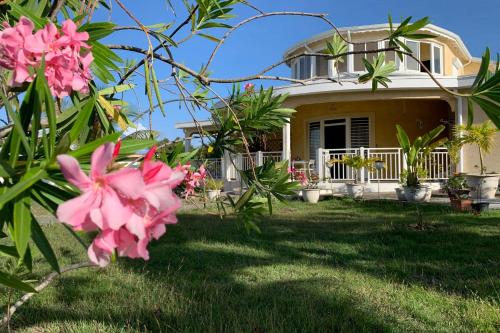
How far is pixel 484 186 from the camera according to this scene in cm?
1091

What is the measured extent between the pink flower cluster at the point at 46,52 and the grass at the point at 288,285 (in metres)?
2.15

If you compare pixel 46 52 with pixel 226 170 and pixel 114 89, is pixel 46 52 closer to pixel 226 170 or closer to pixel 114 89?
pixel 114 89

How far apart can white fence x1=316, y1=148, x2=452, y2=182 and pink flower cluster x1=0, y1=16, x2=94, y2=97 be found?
1211 cm

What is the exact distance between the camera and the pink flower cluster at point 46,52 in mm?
940

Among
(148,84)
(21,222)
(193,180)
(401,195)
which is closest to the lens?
(21,222)

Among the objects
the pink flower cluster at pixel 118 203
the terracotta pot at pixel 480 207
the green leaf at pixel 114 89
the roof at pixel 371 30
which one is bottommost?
the terracotta pot at pixel 480 207

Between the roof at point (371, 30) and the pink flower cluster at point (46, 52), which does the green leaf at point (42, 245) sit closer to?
the pink flower cluster at point (46, 52)

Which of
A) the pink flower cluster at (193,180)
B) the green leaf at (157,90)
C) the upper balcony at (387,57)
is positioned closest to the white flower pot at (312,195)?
the upper balcony at (387,57)

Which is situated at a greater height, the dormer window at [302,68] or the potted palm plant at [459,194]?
the dormer window at [302,68]

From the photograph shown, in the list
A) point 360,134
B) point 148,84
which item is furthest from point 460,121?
point 148,84

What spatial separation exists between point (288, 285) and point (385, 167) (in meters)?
9.74

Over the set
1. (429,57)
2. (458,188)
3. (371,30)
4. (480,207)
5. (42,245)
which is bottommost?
(480,207)

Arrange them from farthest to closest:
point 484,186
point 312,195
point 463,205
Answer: point 312,195, point 484,186, point 463,205

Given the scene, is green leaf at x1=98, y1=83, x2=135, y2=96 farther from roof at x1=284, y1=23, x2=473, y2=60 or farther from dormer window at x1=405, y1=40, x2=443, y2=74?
dormer window at x1=405, y1=40, x2=443, y2=74
